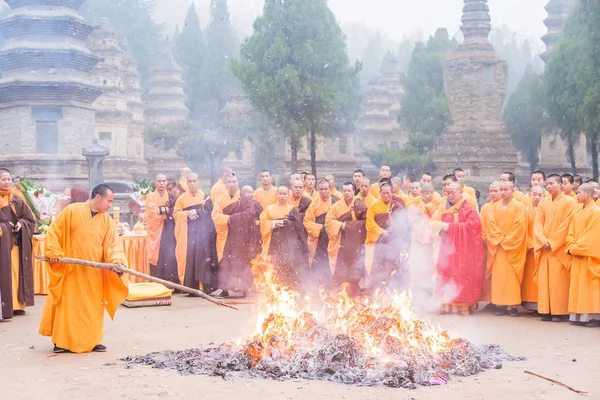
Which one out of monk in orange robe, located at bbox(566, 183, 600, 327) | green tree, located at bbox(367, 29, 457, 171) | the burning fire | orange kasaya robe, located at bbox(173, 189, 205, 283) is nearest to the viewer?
the burning fire

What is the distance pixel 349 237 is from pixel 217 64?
44.2m

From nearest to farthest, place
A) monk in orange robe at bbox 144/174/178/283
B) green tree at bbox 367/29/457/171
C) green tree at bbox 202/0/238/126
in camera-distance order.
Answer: monk in orange robe at bbox 144/174/178/283
green tree at bbox 367/29/457/171
green tree at bbox 202/0/238/126

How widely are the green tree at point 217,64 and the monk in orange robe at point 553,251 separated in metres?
40.4

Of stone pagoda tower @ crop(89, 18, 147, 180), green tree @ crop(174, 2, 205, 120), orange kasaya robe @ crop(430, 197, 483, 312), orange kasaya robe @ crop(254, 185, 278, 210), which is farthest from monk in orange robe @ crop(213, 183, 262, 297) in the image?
green tree @ crop(174, 2, 205, 120)

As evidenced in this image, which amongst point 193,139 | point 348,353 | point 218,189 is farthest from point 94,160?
point 193,139

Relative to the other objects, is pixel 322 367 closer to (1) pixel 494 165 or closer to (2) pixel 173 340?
(2) pixel 173 340

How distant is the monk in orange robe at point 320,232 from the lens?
10539mm

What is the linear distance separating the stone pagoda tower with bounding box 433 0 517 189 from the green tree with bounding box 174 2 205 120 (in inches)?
975

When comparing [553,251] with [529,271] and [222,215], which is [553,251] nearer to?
[529,271]

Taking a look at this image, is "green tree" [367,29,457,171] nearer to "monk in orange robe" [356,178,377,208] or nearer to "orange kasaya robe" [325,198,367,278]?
"monk in orange robe" [356,178,377,208]

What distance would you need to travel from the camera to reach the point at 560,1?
133 ft

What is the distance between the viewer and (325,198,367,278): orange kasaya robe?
1002cm

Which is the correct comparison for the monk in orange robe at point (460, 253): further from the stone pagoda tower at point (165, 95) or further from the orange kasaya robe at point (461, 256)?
the stone pagoda tower at point (165, 95)

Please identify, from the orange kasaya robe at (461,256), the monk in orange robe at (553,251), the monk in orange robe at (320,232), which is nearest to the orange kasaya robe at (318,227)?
the monk in orange robe at (320,232)
